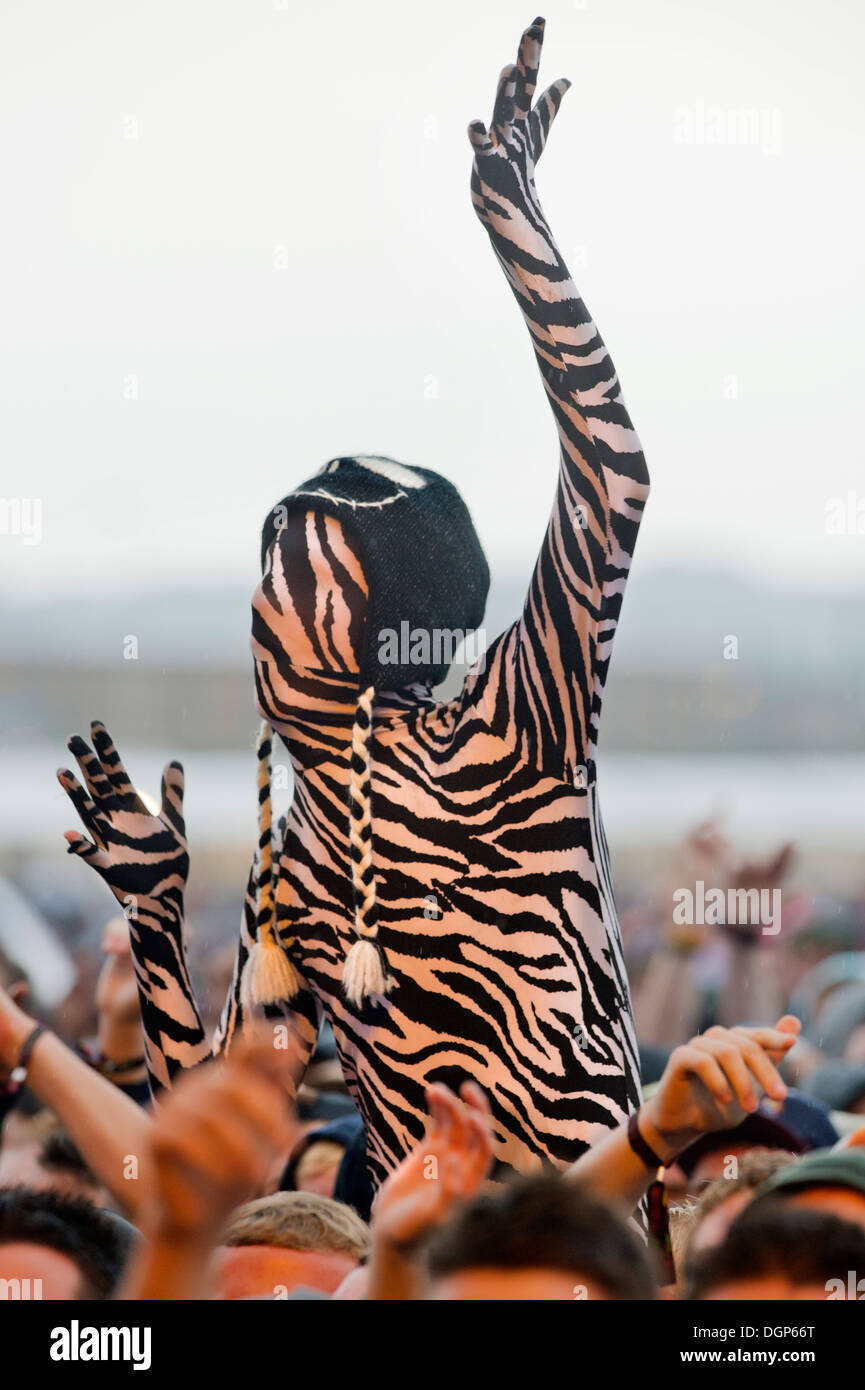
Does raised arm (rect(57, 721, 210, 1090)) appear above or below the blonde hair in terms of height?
above

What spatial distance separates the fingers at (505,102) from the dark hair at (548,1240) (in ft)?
3.09

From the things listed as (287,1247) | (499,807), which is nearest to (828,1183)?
(499,807)

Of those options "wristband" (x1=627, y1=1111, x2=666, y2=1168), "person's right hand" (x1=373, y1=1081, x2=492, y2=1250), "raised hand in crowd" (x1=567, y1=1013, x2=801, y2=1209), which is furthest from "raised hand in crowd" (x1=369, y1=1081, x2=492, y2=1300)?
"wristband" (x1=627, y1=1111, x2=666, y2=1168)

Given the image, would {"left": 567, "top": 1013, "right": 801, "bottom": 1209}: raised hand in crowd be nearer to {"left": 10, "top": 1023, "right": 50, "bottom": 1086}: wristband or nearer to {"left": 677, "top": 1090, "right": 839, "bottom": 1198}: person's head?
{"left": 10, "top": 1023, "right": 50, "bottom": 1086}: wristband

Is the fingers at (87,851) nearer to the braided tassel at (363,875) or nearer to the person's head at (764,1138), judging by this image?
the braided tassel at (363,875)

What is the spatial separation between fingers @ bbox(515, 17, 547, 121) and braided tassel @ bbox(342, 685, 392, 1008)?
1.90ft

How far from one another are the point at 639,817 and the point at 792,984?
58cm

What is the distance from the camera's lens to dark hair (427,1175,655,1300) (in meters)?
0.84

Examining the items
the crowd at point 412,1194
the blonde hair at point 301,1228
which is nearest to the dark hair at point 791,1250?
the crowd at point 412,1194

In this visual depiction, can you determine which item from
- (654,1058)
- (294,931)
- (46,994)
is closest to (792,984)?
(654,1058)

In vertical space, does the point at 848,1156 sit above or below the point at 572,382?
below

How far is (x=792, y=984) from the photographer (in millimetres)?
3527
